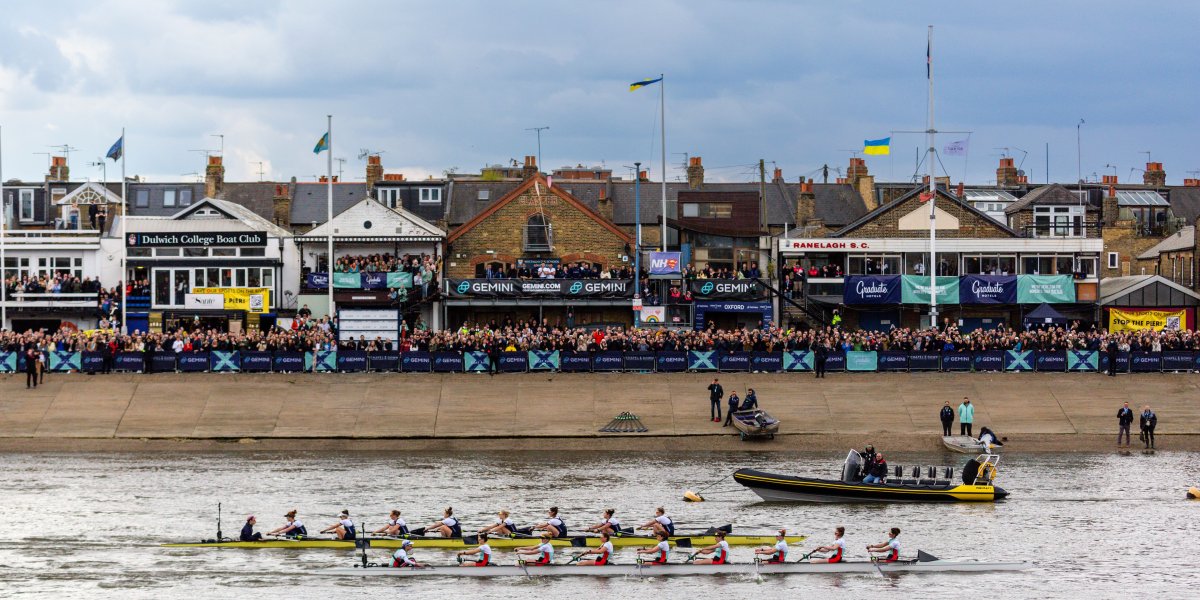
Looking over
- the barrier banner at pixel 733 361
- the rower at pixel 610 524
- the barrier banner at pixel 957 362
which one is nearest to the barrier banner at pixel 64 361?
the barrier banner at pixel 733 361

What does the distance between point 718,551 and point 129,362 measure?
29.9 metres

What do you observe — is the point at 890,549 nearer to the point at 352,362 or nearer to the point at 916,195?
the point at 352,362

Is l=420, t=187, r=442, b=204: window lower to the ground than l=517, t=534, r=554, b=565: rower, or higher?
higher

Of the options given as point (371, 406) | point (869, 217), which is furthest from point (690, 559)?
point (869, 217)

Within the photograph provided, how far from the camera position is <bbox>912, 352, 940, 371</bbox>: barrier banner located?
182 ft

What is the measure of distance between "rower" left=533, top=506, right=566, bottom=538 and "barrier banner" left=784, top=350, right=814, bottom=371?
21830 mm

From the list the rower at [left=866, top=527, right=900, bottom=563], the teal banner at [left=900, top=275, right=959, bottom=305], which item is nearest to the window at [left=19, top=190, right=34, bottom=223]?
the teal banner at [left=900, top=275, right=959, bottom=305]

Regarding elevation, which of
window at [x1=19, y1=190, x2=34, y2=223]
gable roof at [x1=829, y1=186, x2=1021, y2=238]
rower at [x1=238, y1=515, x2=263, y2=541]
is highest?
window at [x1=19, y1=190, x2=34, y2=223]

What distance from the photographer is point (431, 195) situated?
75250 millimetres

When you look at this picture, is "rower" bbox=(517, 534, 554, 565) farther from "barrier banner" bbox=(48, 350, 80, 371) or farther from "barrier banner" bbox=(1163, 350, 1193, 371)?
"barrier banner" bbox=(1163, 350, 1193, 371)

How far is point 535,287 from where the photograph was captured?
6219 centimetres

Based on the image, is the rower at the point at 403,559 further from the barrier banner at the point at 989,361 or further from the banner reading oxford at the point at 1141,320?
the banner reading oxford at the point at 1141,320

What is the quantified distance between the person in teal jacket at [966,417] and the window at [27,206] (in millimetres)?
55676

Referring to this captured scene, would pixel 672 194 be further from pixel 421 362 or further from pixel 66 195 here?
pixel 66 195
